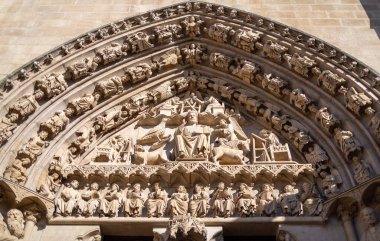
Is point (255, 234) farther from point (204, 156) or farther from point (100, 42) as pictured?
point (100, 42)

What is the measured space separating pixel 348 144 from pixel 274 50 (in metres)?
2.30

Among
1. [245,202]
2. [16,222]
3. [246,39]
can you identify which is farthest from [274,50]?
[16,222]

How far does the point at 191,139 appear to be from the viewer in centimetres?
752

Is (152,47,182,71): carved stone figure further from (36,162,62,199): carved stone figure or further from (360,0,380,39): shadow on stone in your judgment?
(360,0,380,39): shadow on stone

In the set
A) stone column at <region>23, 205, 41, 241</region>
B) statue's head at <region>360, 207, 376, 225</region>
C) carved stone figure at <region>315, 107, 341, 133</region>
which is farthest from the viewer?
carved stone figure at <region>315, 107, 341, 133</region>

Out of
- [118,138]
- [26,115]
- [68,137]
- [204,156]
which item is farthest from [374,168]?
[26,115]

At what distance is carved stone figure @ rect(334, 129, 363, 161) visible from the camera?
6379 mm

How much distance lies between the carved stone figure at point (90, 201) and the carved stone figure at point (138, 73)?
7.51 feet

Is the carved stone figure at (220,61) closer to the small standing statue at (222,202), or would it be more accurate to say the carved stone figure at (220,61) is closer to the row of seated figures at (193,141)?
the row of seated figures at (193,141)

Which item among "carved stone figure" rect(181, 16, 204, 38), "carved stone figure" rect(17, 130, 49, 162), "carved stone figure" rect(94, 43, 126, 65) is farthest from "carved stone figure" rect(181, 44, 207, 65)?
"carved stone figure" rect(17, 130, 49, 162)

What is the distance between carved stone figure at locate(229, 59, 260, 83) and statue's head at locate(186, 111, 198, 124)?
1062 millimetres

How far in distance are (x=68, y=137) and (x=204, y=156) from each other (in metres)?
2.13

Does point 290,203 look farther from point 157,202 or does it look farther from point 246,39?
point 246,39

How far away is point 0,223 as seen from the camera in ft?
19.2
